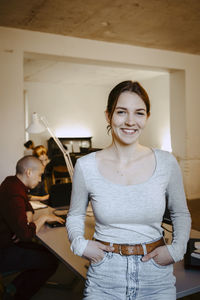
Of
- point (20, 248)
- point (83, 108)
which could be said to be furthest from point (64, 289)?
point (83, 108)

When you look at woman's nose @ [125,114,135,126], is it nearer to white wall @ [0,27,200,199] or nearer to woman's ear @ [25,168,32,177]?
woman's ear @ [25,168,32,177]

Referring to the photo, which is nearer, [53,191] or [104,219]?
[104,219]

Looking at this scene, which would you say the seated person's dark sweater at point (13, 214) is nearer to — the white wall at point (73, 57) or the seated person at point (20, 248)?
the seated person at point (20, 248)

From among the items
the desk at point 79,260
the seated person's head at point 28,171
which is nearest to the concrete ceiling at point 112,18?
the seated person's head at point 28,171

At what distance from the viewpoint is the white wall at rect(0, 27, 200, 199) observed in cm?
461

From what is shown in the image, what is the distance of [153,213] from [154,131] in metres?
9.02

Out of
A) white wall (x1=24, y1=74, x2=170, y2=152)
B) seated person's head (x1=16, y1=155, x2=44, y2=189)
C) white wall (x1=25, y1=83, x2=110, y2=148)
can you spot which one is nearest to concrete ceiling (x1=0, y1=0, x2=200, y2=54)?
seated person's head (x1=16, y1=155, x2=44, y2=189)

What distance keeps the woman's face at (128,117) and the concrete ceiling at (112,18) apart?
297 centimetres

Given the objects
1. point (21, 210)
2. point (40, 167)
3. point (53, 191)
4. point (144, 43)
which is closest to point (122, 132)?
point (21, 210)

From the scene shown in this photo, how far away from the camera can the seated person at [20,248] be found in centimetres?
208

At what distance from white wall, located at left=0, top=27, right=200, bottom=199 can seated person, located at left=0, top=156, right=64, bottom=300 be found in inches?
98.9

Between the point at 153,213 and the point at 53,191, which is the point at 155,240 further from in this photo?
the point at 53,191

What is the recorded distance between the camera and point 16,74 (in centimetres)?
466

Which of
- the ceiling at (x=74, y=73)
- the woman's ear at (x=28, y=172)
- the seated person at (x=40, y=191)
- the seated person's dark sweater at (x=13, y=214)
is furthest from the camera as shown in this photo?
the ceiling at (x=74, y=73)
